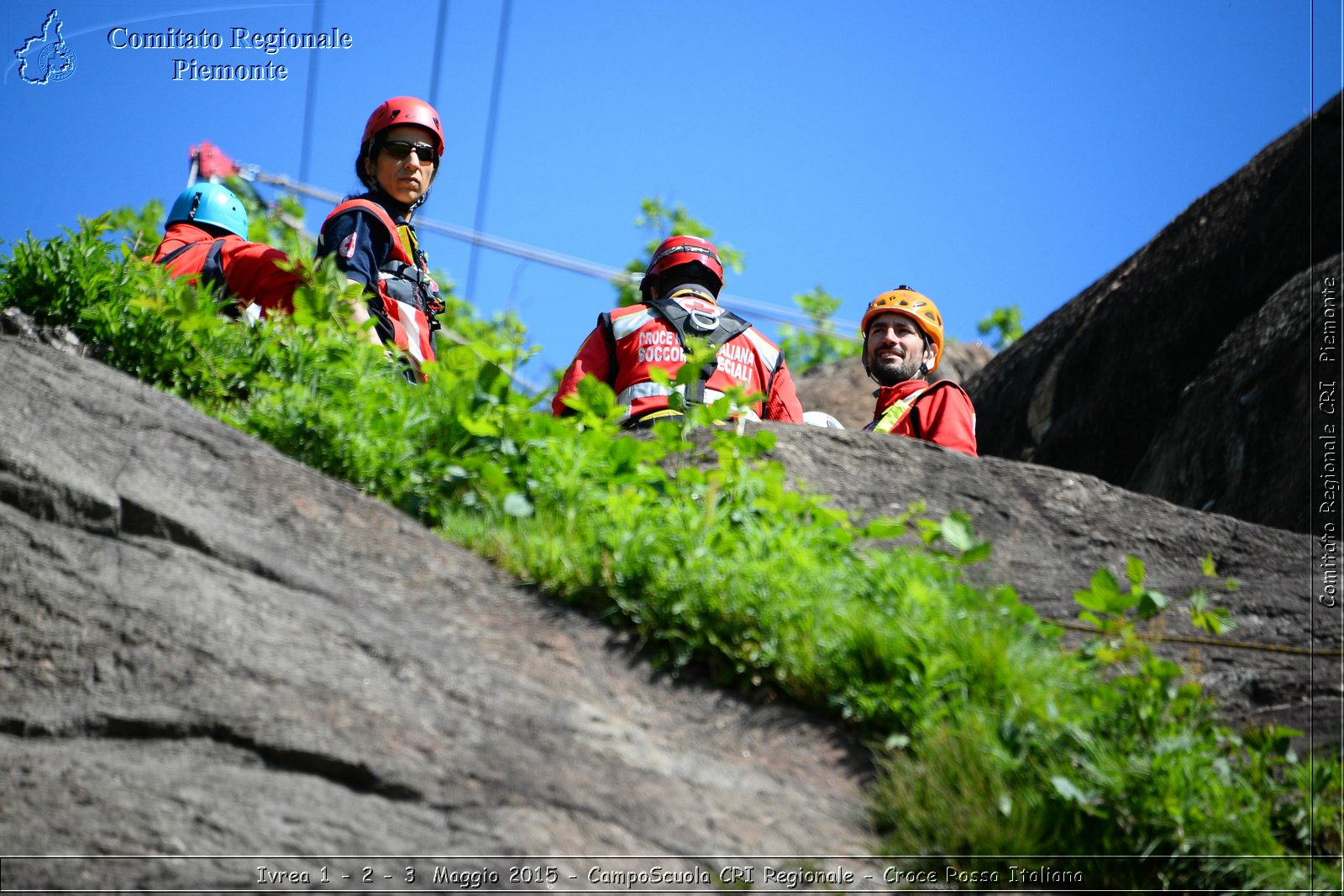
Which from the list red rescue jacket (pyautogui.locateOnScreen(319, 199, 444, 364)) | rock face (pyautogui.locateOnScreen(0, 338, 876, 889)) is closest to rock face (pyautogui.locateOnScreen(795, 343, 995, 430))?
red rescue jacket (pyautogui.locateOnScreen(319, 199, 444, 364))

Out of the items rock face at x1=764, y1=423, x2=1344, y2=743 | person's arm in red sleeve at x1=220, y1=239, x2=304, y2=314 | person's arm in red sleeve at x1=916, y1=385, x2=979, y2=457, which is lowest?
rock face at x1=764, y1=423, x2=1344, y2=743

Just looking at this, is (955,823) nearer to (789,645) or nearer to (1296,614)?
(789,645)

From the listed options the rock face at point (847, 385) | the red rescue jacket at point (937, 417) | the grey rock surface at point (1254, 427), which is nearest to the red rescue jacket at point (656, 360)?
the red rescue jacket at point (937, 417)

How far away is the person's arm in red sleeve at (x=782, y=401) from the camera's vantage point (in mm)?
7383

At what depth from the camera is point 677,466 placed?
5.18m

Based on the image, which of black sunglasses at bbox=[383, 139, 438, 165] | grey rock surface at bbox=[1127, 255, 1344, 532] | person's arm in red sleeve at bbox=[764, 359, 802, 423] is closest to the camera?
grey rock surface at bbox=[1127, 255, 1344, 532]

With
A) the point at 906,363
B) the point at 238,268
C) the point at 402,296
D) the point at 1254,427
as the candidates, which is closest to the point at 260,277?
the point at 238,268

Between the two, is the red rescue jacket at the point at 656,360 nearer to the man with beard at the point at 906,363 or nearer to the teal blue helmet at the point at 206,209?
the man with beard at the point at 906,363

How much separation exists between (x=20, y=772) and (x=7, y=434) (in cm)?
130

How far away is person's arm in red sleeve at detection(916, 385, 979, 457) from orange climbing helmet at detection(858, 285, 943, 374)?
1025mm

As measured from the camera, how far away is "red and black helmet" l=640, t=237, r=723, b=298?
762cm

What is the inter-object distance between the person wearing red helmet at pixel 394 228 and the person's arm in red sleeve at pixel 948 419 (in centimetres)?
248

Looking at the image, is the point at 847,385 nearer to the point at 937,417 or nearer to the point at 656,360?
the point at 937,417

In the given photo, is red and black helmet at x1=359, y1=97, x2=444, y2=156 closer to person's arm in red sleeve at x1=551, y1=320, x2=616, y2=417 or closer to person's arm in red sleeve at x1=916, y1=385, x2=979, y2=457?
person's arm in red sleeve at x1=551, y1=320, x2=616, y2=417
